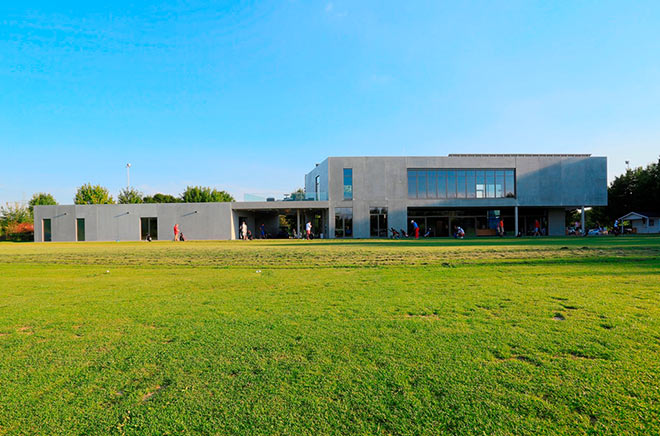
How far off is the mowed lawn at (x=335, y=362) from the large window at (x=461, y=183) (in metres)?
35.7

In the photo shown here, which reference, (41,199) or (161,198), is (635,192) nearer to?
(161,198)

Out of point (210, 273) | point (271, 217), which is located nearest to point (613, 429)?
point (210, 273)

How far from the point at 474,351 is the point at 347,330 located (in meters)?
1.51

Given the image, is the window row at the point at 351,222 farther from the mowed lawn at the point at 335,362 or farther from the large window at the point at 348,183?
the mowed lawn at the point at 335,362

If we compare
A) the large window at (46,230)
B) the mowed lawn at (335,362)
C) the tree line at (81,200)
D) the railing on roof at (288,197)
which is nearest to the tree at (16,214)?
the tree line at (81,200)

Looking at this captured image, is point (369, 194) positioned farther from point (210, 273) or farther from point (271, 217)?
point (210, 273)

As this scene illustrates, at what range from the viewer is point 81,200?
7688cm

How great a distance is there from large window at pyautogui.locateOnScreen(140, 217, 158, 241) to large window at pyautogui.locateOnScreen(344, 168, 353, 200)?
850 inches

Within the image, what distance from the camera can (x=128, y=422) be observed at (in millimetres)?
2666

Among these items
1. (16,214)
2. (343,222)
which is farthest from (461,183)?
(16,214)

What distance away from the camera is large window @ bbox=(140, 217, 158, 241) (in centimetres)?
4203

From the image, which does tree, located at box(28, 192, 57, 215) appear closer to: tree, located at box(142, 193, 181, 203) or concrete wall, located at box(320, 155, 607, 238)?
tree, located at box(142, 193, 181, 203)

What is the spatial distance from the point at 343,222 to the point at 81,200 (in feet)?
209

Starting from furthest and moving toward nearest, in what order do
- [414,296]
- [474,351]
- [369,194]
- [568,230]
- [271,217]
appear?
[271,217] < [568,230] < [369,194] < [414,296] < [474,351]
